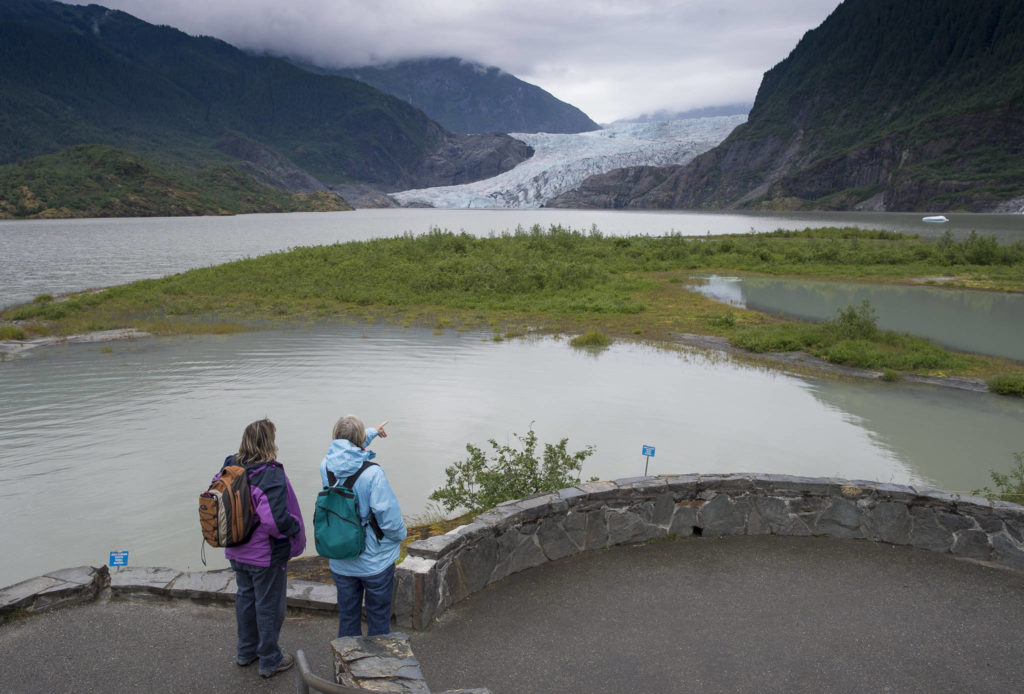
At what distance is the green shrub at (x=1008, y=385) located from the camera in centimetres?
1627

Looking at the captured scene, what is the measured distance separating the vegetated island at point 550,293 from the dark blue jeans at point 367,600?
661 inches

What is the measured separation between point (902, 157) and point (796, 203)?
27722 mm

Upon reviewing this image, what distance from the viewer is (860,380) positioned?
17859 mm

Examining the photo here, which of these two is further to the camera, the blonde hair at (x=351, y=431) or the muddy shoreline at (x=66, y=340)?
the muddy shoreline at (x=66, y=340)

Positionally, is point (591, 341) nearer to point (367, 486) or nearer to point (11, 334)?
point (367, 486)

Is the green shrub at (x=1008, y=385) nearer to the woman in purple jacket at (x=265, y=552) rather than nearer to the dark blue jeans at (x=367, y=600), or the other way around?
the dark blue jeans at (x=367, y=600)

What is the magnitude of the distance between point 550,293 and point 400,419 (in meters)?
19.1

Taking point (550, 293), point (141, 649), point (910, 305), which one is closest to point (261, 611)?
point (141, 649)

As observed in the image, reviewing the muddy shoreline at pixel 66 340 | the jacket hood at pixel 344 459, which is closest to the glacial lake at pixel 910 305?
the jacket hood at pixel 344 459

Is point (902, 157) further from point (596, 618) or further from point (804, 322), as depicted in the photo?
point (596, 618)

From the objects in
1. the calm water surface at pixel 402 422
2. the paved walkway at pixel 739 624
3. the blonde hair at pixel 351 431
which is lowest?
the calm water surface at pixel 402 422

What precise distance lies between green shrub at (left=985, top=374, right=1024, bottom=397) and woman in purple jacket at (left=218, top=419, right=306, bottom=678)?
17.7 metres

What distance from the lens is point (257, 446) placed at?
185 inches

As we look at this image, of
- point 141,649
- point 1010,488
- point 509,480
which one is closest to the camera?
point 141,649
